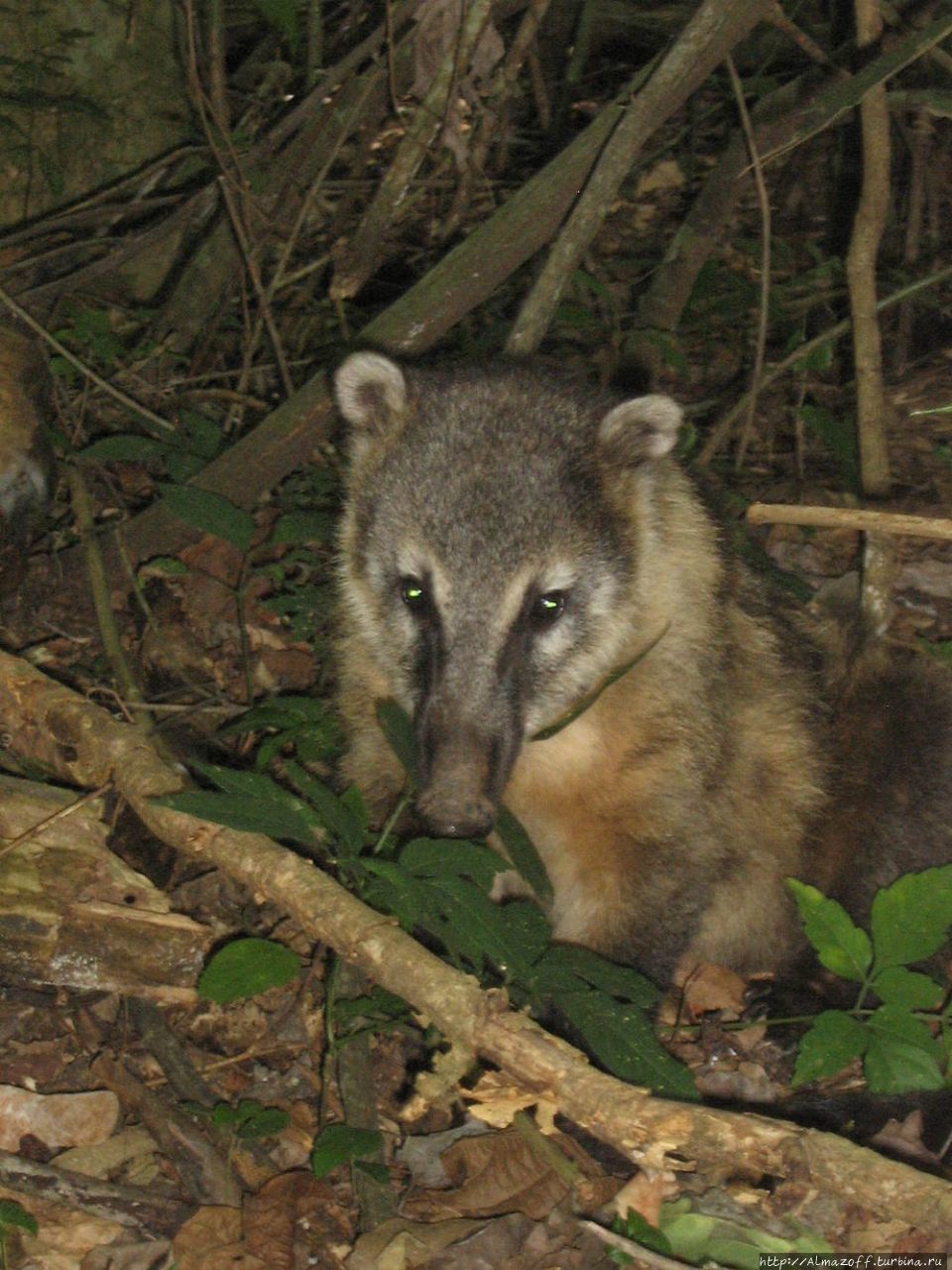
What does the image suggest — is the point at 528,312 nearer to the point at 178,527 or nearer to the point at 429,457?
the point at 429,457

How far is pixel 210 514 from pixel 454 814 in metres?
1.65

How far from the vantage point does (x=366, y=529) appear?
3770mm

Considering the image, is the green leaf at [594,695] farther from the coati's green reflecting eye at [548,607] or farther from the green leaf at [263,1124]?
the green leaf at [263,1124]

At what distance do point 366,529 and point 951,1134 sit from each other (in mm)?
2152

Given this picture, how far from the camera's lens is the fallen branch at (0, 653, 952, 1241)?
7.88 feet

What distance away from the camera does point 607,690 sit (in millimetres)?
3703

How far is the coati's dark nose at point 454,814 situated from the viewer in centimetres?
327

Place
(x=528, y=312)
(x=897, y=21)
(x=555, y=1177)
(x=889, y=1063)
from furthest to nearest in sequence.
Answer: (x=897, y=21) < (x=528, y=312) < (x=555, y=1177) < (x=889, y=1063)

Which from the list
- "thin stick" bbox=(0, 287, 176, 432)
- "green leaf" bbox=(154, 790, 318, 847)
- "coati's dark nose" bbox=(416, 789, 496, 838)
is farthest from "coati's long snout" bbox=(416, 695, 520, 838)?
"thin stick" bbox=(0, 287, 176, 432)

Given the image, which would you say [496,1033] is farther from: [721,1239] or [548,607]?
[548,607]

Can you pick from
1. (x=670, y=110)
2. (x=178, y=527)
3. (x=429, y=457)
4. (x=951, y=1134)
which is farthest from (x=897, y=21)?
(x=951, y=1134)

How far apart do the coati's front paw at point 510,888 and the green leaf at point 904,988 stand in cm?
122

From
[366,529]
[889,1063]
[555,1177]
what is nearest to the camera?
[889,1063]

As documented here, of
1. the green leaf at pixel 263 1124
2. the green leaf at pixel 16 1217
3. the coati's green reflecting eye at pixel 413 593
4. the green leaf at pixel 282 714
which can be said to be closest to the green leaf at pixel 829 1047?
the green leaf at pixel 263 1124
